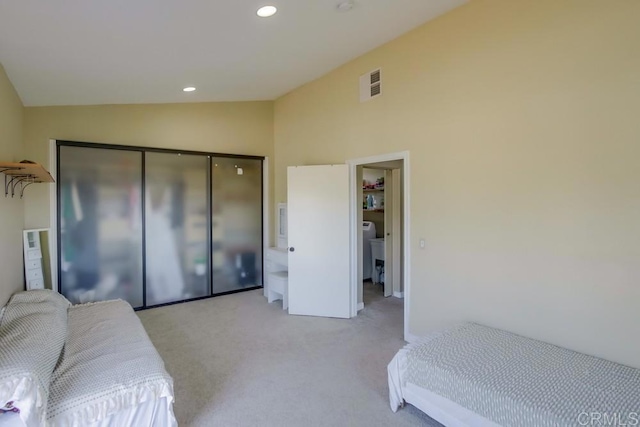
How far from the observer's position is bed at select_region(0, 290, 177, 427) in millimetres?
1577

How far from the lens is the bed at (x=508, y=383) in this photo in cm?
161

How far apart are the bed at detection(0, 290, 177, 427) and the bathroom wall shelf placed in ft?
3.58

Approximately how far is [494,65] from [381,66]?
1.28 meters

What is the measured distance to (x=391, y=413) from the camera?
223 centimetres

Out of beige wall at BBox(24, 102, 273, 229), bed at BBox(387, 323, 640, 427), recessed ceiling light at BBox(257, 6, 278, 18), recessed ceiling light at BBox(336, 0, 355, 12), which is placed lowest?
bed at BBox(387, 323, 640, 427)

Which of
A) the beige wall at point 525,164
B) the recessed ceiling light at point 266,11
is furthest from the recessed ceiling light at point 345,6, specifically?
the beige wall at point 525,164

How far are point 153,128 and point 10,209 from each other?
6.29 feet

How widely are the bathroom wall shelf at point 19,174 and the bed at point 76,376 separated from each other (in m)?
1.09

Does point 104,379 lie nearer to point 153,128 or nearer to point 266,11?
point 266,11

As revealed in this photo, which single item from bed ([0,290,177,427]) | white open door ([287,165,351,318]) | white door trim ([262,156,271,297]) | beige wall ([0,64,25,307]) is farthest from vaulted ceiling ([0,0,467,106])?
bed ([0,290,177,427])

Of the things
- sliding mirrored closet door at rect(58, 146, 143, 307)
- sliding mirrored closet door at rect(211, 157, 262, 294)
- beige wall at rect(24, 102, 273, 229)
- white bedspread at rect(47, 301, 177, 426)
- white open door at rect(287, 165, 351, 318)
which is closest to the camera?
white bedspread at rect(47, 301, 177, 426)

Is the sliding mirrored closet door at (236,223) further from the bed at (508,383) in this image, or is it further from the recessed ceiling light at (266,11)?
the bed at (508,383)

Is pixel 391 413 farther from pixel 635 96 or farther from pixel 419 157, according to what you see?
Result: pixel 635 96

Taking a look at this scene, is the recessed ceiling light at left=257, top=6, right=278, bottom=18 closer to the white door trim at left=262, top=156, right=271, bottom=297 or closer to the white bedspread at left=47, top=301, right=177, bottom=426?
the white bedspread at left=47, top=301, right=177, bottom=426
